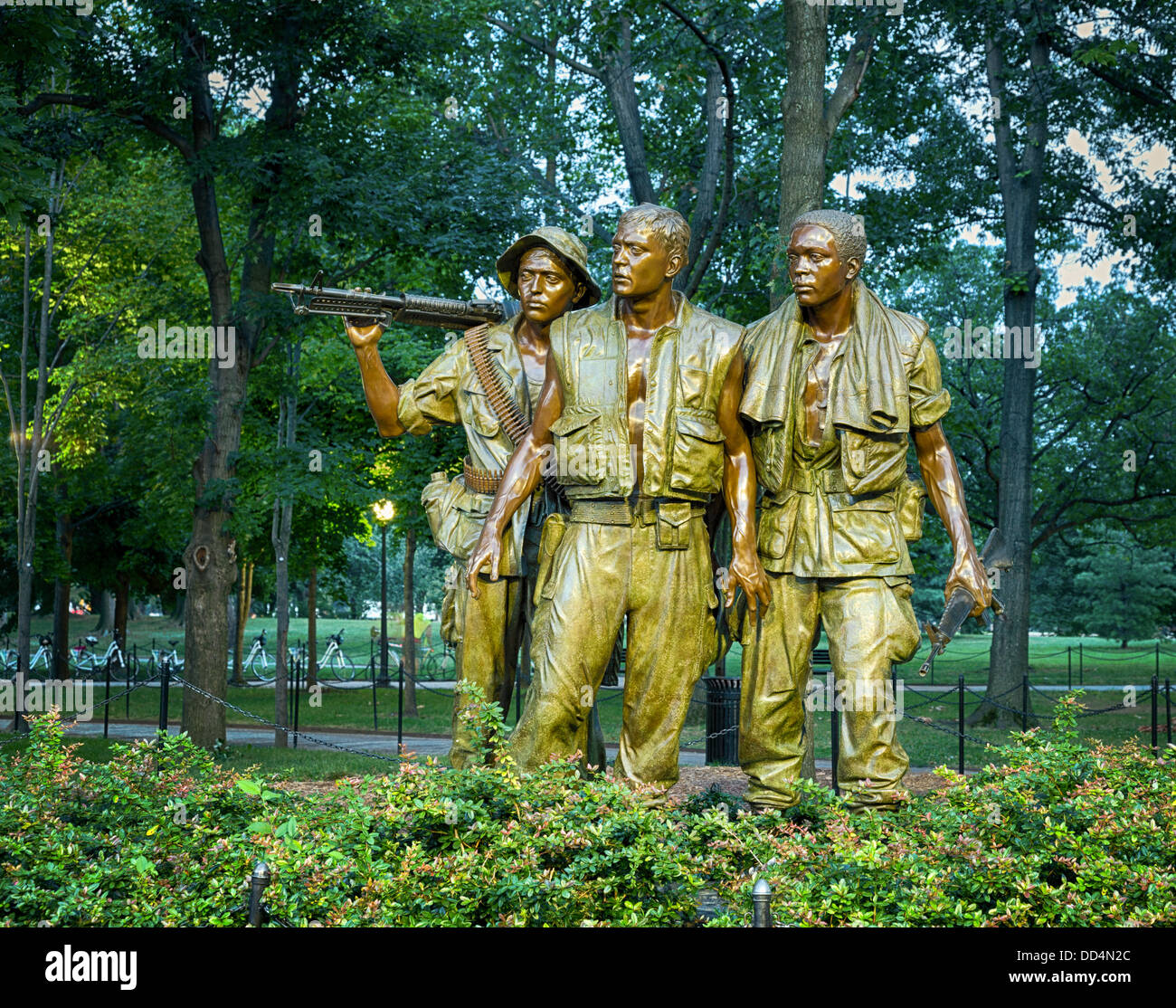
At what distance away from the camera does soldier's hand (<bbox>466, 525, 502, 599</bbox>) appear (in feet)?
17.3

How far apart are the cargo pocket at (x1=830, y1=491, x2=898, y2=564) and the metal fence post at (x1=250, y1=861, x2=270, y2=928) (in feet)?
8.31

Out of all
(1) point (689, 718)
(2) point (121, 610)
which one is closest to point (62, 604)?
(2) point (121, 610)

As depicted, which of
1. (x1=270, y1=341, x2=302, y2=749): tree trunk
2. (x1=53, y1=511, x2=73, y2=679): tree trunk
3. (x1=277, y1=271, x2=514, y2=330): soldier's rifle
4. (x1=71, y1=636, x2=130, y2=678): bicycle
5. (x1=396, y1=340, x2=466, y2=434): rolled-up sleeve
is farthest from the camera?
(x1=71, y1=636, x2=130, y2=678): bicycle

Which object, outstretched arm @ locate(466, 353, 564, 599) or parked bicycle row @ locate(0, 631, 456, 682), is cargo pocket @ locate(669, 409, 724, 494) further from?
parked bicycle row @ locate(0, 631, 456, 682)

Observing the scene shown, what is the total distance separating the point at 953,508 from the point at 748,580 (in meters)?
0.92

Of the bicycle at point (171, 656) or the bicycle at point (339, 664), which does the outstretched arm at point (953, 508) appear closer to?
the bicycle at point (171, 656)

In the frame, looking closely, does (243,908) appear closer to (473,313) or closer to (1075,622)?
(473,313)

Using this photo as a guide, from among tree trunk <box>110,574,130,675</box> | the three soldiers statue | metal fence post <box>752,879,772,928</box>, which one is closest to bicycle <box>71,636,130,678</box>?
tree trunk <box>110,574,130,675</box>

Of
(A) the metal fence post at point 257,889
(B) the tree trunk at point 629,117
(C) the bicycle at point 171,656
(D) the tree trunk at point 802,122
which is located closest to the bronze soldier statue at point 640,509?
(A) the metal fence post at point 257,889

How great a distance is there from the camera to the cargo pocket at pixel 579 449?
514 centimetres

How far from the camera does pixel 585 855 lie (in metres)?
4.10

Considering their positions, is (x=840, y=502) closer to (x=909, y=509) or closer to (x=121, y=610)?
(x=909, y=509)

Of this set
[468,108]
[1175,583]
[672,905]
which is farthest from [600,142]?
[1175,583]
